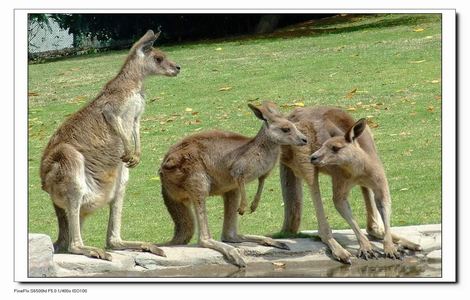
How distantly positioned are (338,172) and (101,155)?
6.94 ft

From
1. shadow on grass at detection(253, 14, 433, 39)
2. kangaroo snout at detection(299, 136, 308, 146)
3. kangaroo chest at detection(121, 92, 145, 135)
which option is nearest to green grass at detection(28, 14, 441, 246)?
shadow on grass at detection(253, 14, 433, 39)

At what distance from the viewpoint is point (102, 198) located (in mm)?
9336

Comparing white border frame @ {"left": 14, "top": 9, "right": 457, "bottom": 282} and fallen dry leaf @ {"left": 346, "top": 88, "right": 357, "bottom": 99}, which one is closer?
white border frame @ {"left": 14, "top": 9, "right": 457, "bottom": 282}

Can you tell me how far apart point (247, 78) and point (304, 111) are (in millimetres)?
10345

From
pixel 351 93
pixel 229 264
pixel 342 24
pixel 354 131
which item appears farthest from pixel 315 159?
pixel 342 24

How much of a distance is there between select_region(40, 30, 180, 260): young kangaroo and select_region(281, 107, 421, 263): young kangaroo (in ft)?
4.57

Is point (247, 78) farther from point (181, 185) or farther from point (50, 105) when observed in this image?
point (181, 185)

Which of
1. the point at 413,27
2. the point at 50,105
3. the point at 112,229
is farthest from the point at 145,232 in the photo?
the point at 413,27

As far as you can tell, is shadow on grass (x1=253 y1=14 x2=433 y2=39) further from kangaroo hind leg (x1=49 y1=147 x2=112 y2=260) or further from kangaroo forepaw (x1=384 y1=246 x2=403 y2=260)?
kangaroo hind leg (x1=49 y1=147 x2=112 y2=260)

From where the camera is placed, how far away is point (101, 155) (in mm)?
9445

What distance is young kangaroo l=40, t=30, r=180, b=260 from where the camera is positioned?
9102 millimetres
